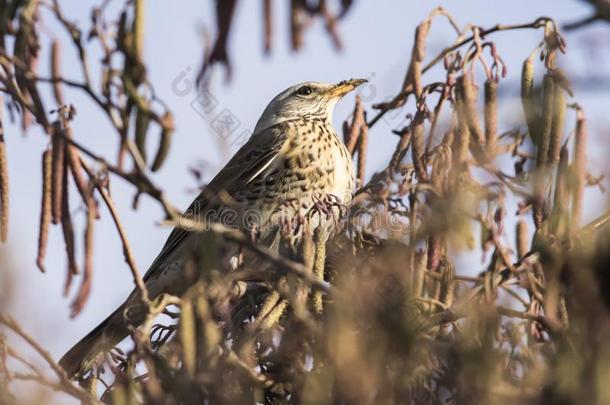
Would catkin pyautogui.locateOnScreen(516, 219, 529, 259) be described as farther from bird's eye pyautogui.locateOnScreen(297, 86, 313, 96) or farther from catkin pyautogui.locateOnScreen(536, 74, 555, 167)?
bird's eye pyautogui.locateOnScreen(297, 86, 313, 96)

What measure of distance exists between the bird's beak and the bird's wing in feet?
1.89

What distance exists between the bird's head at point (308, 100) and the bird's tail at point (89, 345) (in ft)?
8.15

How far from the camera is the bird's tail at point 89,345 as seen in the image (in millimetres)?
4900

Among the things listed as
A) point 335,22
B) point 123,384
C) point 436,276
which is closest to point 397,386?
point 123,384

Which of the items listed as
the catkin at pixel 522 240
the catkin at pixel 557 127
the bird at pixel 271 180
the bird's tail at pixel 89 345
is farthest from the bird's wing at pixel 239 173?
the catkin at pixel 557 127

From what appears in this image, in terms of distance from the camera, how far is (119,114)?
9.06 ft

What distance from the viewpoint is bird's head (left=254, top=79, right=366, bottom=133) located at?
25.0ft

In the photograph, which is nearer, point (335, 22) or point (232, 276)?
point (335, 22)

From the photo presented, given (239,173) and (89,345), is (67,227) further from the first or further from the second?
(239,173)

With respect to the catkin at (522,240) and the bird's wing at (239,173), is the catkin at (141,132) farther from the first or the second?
the bird's wing at (239,173)

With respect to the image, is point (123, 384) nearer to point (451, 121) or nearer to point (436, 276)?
point (436, 276)

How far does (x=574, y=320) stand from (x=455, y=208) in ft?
2.02

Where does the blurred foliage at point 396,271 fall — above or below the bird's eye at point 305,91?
below

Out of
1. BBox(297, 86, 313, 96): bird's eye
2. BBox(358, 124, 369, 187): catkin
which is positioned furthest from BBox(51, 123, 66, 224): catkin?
BBox(297, 86, 313, 96): bird's eye
